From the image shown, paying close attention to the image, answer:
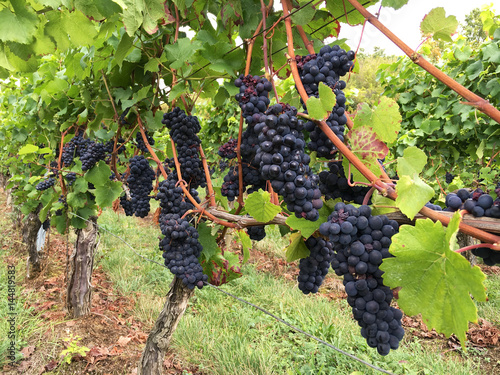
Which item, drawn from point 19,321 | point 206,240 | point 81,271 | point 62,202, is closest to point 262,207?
point 206,240

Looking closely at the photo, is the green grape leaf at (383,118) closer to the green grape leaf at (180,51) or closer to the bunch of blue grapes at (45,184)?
the green grape leaf at (180,51)

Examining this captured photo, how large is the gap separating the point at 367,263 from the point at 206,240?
105 cm

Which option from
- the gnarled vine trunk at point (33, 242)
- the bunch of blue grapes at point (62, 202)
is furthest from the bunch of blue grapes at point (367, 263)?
the gnarled vine trunk at point (33, 242)

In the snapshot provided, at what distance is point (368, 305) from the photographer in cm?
77

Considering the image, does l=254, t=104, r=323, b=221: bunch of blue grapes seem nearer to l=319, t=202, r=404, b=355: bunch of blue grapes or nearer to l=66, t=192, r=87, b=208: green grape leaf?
l=319, t=202, r=404, b=355: bunch of blue grapes

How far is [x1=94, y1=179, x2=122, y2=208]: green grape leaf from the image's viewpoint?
233 centimetres

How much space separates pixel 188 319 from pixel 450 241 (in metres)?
3.72

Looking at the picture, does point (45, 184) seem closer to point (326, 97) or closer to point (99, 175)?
point (99, 175)

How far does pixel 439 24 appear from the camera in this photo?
0.92 m

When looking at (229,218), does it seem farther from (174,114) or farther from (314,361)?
(314,361)

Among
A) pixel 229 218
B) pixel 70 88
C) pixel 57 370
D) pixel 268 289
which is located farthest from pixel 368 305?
pixel 268 289

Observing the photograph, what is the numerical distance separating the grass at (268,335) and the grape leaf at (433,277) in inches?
103

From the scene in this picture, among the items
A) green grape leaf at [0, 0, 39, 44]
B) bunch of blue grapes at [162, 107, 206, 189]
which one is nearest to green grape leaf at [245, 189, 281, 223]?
bunch of blue grapes at [162, 107, 206, 189]

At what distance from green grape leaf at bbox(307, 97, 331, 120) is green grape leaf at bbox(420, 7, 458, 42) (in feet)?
1.49
